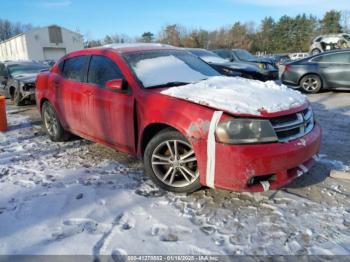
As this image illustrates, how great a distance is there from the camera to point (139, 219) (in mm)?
3254

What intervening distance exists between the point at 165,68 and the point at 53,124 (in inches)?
101

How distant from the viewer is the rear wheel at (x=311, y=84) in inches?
421

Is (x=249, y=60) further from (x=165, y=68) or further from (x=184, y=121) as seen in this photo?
(x=184, y=121)

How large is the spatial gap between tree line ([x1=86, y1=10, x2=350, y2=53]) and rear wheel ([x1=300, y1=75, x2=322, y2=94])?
150 ft

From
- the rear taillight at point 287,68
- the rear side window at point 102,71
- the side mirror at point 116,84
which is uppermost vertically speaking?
the rear side window at point 102,71

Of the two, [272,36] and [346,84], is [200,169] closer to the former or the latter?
[346,84]

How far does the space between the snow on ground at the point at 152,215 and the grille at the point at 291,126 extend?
2.21 feet

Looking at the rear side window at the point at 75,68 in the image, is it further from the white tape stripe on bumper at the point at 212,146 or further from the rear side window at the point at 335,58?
the rear side window at the point at 335,58

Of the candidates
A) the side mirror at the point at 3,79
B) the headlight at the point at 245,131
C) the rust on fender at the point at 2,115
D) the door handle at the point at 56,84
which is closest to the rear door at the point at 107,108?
the door handle at the point at 56,84

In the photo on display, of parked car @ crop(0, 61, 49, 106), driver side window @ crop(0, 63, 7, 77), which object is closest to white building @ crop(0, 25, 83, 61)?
driver side window @ crop(0, 63, 7, 77)

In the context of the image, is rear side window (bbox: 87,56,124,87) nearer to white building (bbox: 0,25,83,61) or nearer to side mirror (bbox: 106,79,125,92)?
side mirror (bbox: 106,79,125,92)

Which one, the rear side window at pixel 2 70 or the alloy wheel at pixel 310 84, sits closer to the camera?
the alloy wheel at pixel 310 84

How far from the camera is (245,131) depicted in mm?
3178

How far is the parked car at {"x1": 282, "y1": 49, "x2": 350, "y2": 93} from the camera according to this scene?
1031 cm
